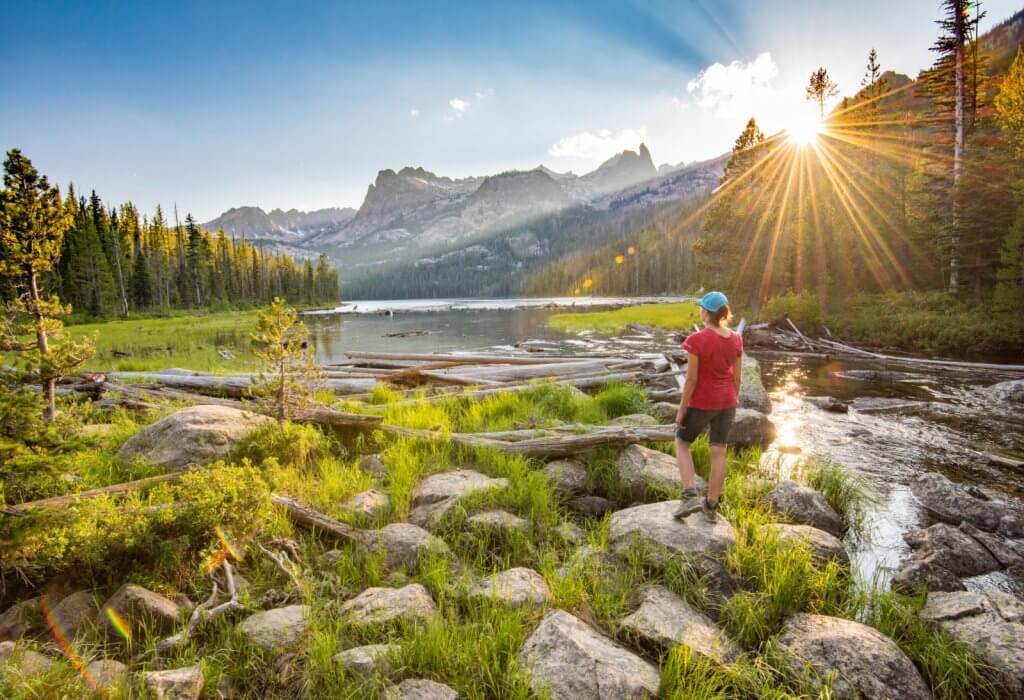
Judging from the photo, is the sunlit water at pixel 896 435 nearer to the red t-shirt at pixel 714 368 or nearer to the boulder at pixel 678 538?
the boulder at pixel 678 538

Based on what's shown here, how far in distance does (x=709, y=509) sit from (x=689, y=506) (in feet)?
0.99

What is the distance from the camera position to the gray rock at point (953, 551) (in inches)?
217

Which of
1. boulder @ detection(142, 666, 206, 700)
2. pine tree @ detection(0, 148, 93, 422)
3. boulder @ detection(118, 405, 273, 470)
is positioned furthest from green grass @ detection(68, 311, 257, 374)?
boulder @ detection(142, 666, 206, 700)

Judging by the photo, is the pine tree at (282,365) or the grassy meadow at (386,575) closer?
the grassy meadow at (386,575)

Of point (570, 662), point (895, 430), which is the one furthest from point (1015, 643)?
point (895, 430)

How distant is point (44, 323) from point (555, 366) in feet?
39.5

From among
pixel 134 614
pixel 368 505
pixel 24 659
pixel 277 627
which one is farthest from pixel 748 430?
pixel 24 659

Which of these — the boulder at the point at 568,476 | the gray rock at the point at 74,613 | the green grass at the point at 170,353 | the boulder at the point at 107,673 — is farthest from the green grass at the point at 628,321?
the boulder at the point at 107,673

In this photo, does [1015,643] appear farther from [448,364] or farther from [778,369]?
[778,369]

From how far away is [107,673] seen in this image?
3.02 m

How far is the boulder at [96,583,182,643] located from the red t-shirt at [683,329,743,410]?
5.94 m

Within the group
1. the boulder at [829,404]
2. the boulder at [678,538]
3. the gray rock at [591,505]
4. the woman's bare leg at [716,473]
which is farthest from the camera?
the boulder at [829,404]

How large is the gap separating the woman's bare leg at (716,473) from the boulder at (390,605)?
3605 mm

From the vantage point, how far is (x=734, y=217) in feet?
155
